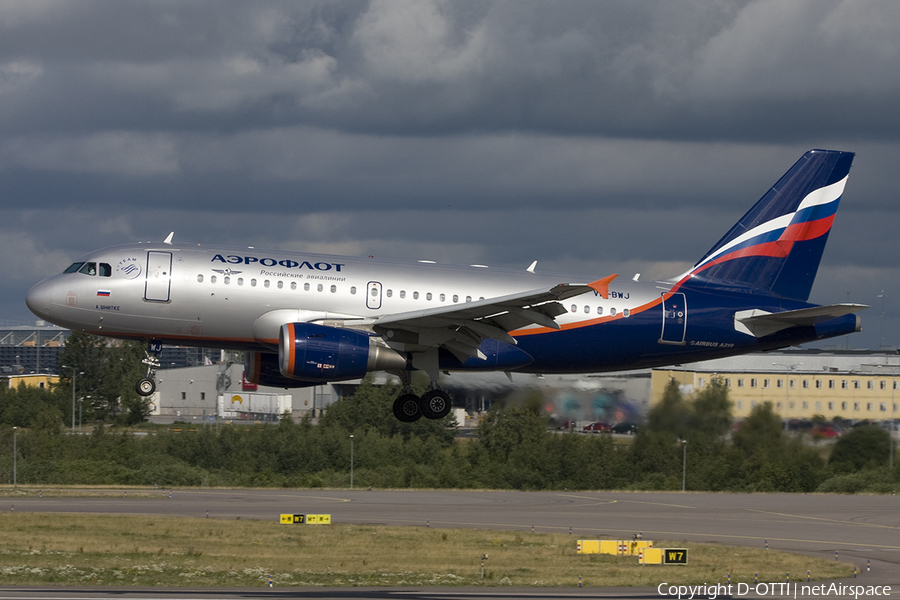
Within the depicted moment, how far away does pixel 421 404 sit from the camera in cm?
3428

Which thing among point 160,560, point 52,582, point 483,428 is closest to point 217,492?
point 483,428

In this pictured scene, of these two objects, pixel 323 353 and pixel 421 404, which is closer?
pixel 323 353

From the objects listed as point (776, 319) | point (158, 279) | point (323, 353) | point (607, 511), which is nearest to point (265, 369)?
point (323, 353)

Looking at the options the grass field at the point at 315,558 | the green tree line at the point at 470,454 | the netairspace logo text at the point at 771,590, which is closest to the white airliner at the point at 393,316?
the grass field at the point at 315,558

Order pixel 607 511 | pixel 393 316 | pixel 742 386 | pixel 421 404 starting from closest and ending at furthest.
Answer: pixel 393 316, pixel 421 404, pixel 607 511, pixel 742 386

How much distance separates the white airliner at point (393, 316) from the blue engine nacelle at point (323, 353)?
4cm

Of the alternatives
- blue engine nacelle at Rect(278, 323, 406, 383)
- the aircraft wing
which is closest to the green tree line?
the aircraft wing

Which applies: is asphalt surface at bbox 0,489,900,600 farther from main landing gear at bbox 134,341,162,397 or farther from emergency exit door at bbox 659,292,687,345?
main landing gear at bbox 134,341,162,397

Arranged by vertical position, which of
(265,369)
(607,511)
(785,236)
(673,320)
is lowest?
(607,511)

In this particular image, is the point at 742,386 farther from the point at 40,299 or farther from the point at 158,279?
the point at 40,299

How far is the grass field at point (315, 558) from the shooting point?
115 feet

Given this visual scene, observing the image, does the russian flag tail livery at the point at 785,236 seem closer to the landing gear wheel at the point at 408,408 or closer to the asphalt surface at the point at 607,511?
the landing gear wheel at the point at 408,408

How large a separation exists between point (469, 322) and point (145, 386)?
10.4 metres

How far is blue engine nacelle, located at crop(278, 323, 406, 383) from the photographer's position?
31562 mm
